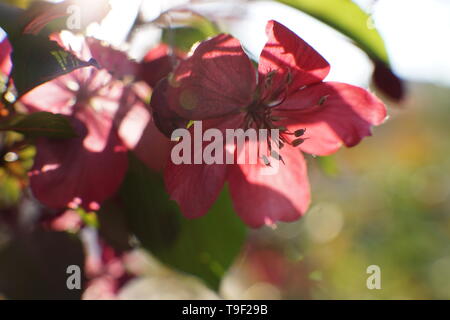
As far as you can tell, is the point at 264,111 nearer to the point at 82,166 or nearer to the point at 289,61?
the point at 289,61

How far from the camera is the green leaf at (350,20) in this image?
0.62 metres

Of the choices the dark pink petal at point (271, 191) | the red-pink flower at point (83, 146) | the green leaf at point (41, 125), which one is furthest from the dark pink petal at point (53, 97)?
the dark pink petal at point (271, 191)

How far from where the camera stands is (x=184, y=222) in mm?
711

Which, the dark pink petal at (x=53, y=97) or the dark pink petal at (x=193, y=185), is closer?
the dark pink petal at (x=193, y=185)

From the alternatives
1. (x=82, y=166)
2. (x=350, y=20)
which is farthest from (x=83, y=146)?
(x=350, y=20)

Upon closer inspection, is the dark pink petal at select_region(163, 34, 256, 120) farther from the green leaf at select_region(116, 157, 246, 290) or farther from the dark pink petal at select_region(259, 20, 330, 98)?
the green leaf at select_region(116, 157, 246, 290)

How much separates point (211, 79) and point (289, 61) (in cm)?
8

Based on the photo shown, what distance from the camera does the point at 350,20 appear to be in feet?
2.05

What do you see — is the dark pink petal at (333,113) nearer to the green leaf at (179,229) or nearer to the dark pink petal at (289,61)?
the dark pink petal at (289,61)

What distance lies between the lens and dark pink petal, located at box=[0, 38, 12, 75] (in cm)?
54

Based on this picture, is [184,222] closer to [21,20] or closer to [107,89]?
→ [107,89]

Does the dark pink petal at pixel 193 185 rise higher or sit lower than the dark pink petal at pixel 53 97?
lower

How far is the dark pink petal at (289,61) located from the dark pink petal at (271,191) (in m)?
0.10

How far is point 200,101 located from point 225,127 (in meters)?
0.06
